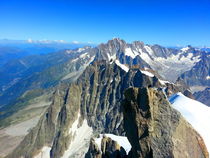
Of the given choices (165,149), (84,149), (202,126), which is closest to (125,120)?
(165,149)

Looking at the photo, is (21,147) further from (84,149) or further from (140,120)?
(140,120)

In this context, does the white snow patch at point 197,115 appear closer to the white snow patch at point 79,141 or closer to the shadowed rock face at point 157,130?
the shadowed rock face at point 157,130

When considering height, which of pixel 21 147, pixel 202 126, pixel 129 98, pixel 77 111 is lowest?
pixel 21 147

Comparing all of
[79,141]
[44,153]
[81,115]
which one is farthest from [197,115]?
[81,115]

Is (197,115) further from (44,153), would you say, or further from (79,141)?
(44,153)

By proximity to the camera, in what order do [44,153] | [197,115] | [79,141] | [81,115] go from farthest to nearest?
[81,115]
[44,153]
[79,141]
[197,115]

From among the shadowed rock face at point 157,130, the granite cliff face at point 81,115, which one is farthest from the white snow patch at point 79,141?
the shadowed rock face at point 157,130
